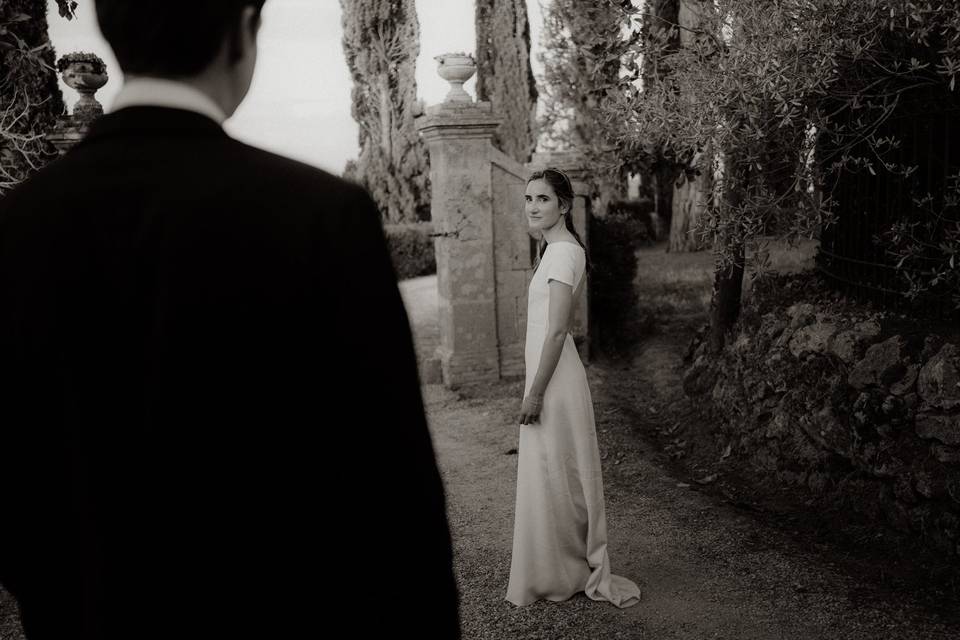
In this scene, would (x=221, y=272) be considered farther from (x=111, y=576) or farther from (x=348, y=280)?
(x=111, y=576)

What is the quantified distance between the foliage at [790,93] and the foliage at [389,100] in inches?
552

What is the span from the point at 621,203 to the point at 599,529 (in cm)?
1800

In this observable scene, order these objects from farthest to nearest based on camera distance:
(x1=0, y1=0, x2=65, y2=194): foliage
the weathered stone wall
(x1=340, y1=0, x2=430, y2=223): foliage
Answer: (x1=340, y1=0, x2=430, y2=223): foliage < (x1=0, y1=0, x2=65, y2=194): foliage < the weathered stone wall

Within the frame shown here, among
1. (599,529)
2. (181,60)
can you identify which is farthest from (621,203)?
Result: (181,60)

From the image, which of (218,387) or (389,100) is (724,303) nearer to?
(218,387)

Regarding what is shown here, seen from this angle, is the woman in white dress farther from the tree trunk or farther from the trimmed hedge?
the trimmed hedge

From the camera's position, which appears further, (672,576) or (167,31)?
(672,576)

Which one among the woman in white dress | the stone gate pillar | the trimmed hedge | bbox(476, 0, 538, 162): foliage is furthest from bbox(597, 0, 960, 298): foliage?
bbox(476, 0, 538, 162): foliage

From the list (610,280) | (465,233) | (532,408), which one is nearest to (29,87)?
(465,233)

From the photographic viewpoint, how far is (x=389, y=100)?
20.4 metres

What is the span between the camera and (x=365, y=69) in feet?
66.6

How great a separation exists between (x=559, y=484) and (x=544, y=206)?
1293mm

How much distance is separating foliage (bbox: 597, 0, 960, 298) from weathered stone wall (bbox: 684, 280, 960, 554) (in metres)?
0.56

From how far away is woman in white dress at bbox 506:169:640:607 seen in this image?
13.4 ft
